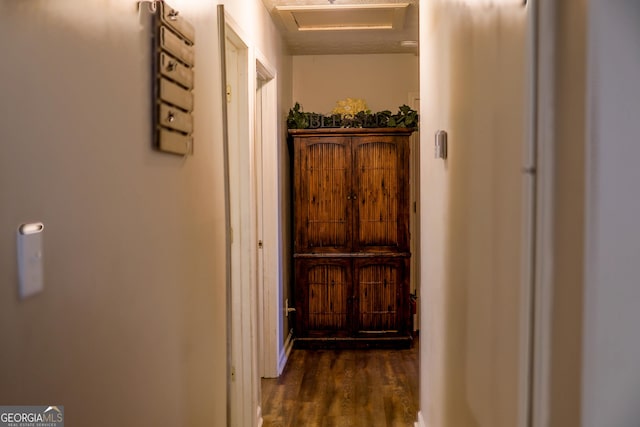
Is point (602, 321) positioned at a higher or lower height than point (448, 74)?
lower

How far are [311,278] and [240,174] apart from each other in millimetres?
1920

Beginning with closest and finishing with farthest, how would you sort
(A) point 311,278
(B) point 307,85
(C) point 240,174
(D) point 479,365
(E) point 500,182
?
(E) point 500,182 → (D) point 479,365 → (C) point 240,174 → (A) point 311,278 → (B) point 307,85

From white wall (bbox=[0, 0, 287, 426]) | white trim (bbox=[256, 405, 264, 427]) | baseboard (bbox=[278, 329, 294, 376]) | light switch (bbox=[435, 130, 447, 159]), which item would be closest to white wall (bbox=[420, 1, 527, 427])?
light switch (bbox=[435, 130, 447, 159])

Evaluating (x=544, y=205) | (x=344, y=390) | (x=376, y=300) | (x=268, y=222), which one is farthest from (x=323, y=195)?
(x=544, y=205)

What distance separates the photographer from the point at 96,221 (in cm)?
132

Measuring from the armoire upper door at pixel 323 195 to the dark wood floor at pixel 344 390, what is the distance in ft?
2.95

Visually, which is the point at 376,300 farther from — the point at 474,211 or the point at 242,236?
the point at 474,211

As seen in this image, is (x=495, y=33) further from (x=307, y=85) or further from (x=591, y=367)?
(x=307, y=85)

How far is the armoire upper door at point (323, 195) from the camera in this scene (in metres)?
4.93

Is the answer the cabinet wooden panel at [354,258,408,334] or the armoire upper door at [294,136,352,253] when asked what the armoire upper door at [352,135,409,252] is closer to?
the armoire upper door at [294,136,352,253]

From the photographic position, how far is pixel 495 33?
1.55 metres

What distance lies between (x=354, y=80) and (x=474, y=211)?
382cm

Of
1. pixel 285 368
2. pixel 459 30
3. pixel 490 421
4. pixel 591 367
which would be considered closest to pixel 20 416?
pixel 591 367

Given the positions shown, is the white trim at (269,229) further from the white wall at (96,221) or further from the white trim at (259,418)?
the white wall at (96,221)
